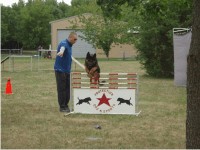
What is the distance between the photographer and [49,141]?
7750mm

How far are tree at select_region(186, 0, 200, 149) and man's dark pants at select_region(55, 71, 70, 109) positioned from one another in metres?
6.10

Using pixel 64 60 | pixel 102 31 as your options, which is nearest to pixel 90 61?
pixel 64 60

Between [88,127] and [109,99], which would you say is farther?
[109,99]

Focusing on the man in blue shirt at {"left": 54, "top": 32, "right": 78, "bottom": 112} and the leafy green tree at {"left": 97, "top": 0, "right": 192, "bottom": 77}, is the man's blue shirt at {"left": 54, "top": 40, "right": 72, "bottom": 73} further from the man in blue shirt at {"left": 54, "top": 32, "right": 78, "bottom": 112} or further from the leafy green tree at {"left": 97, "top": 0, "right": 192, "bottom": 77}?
the leafy green tree at {"left": 97, "top": 0, "right": 192, "bottom": 77}

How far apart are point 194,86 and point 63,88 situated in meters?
6.29

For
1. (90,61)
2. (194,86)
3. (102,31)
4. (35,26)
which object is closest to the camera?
(194,86)

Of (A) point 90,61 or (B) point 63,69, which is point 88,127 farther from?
(A) point 90,61

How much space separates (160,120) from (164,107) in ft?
6.76

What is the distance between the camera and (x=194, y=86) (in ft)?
16.7

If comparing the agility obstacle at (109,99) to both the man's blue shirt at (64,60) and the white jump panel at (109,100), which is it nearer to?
the white jump panel at (109,100)

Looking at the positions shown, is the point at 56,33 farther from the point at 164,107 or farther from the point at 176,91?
the point at 164,107

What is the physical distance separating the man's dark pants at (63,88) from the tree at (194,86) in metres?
6.10

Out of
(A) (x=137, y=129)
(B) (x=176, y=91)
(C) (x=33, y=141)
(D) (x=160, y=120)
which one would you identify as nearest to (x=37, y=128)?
(C) (x=33, y=141)

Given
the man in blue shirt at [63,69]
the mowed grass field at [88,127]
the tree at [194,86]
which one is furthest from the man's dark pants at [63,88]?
the tree at [194,86]
